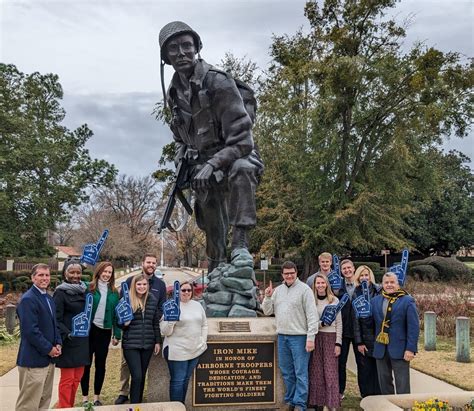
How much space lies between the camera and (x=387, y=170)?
80.2 ft

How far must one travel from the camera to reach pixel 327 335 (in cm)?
512

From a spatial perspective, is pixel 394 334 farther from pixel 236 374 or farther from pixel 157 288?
pixel 157 288

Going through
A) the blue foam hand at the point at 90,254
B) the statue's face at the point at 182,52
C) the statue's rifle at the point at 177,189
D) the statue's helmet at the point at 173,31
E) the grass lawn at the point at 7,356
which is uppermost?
the statue's helmet at the point at 173,31

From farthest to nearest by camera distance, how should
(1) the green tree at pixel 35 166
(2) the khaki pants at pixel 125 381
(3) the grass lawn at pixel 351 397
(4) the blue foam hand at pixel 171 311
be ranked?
1. (1) the green tree at pixel 35 166
2. (3) the grass lawn at pixel 351 397
3. (2) the khaki pants at pixel 125 381
4. (4) the blue foam hand at pixel 171 311

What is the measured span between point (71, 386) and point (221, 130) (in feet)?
11.3

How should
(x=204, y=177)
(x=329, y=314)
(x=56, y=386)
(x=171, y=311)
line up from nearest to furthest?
(x=171, y=311) < (x=329, y=314) < (x=204, y=177) < (x=56, y=386)

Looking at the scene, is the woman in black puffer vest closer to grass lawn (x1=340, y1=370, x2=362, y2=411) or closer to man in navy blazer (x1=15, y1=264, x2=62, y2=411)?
man in navy blazer (x1=15, y1=264, x2=62, y2=411)

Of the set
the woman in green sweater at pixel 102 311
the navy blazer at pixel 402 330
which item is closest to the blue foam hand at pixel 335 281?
the navy blazer at pixel 402 330

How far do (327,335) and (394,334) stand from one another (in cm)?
65

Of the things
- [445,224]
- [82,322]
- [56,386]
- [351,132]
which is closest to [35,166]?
[351,132]

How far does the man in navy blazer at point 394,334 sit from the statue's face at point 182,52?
11.5ft

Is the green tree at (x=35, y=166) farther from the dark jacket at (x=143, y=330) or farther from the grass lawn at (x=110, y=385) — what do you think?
the dark jacket at (x=143, y=330)

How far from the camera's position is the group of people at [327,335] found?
4.86 m

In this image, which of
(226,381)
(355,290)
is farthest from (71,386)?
(355,290)
